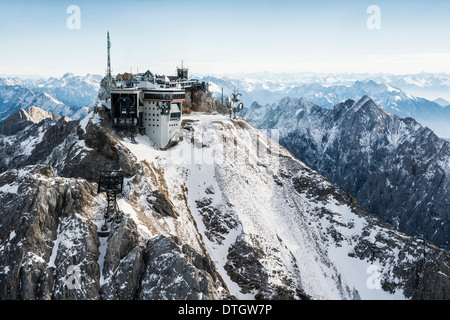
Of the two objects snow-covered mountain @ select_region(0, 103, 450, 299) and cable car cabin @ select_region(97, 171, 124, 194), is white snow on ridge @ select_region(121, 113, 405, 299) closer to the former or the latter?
snow-covered mountain @ select_region(0, 103, 450, 299)

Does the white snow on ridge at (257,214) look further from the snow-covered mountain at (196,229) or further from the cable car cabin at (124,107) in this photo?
the cable car cabin at (124,107)

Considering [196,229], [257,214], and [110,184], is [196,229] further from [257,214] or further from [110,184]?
[110,184]

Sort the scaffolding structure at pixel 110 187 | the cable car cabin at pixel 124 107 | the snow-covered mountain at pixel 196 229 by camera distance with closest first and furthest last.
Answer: the snow-covered mountain at pixel 196 229 < the scaffolding structure at pixel 110 187 < the cable car cabin at pixel 124 107

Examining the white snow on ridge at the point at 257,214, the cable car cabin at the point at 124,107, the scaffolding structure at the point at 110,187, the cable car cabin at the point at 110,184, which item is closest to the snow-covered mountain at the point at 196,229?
the white snow on ridge at the point at 257,214

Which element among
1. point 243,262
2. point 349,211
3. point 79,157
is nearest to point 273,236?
point 243,262

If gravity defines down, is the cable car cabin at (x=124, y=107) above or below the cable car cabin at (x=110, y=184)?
above
